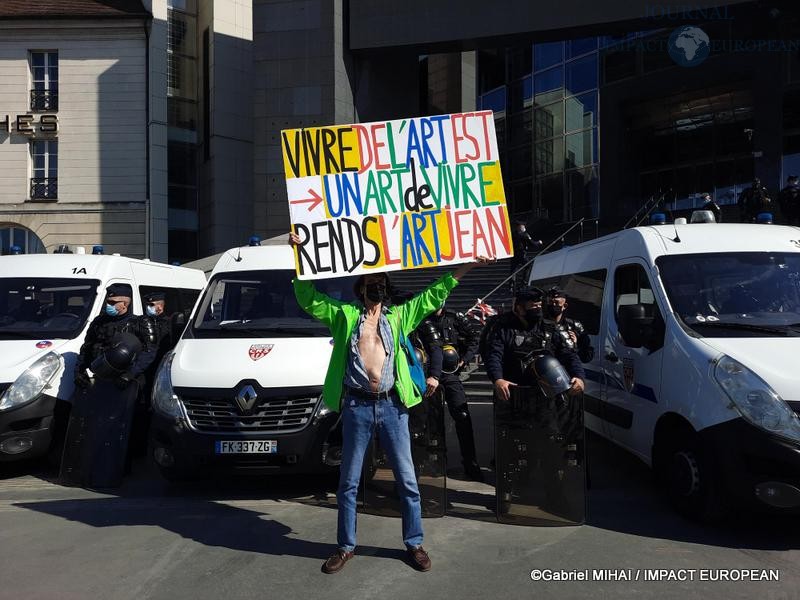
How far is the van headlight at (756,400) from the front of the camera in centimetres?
416

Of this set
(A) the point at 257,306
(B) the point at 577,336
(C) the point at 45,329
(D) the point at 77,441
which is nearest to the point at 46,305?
(C) the point at 45,329

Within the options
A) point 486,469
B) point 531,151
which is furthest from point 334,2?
point 486,469

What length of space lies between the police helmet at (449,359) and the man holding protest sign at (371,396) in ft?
5.96

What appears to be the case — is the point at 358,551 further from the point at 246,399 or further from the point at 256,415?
the point at 246,399

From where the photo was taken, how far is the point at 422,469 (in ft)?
17.2

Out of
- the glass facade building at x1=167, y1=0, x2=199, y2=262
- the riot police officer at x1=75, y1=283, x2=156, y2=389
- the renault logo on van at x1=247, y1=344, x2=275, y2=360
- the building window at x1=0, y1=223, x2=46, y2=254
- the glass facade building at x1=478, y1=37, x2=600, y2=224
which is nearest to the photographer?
the renault logo on van at x1=247, y1=344, x2=275, y2=360

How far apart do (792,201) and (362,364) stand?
14.2 metres

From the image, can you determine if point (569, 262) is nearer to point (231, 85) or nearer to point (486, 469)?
point (486, 469)

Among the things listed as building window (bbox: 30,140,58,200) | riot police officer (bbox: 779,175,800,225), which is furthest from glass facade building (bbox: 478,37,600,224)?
building window (bbox: 30,140,58,200)

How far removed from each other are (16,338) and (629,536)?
5.95m

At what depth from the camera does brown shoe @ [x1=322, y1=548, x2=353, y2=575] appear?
13.3 feet

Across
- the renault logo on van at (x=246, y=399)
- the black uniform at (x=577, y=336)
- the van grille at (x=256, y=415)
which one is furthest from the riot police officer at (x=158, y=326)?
the black uniform at (x=577, y=336)

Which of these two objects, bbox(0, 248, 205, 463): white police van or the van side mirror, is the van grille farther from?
the van side mirror

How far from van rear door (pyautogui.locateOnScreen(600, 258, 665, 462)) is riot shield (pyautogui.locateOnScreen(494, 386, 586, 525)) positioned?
75 cm
